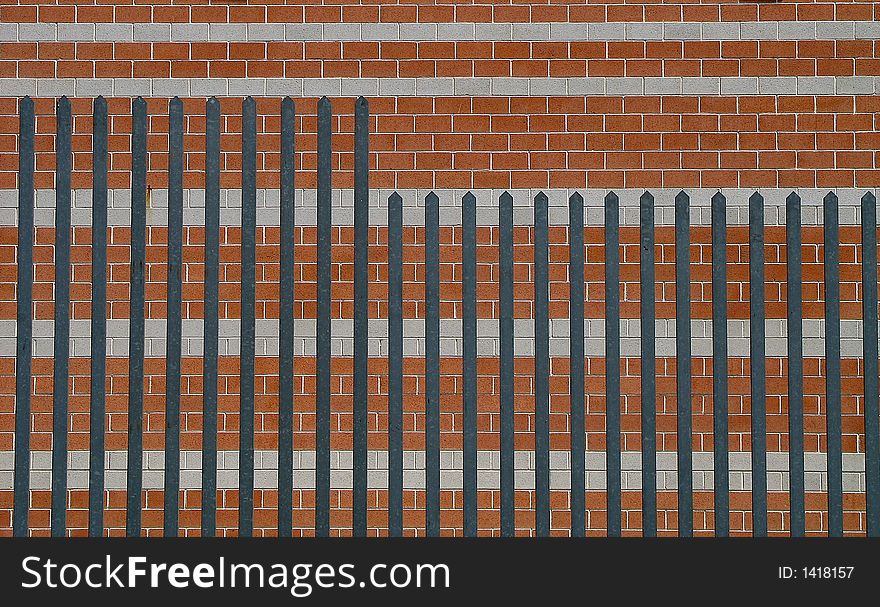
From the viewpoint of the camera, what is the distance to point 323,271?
363 centimetres

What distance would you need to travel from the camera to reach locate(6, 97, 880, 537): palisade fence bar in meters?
3.57

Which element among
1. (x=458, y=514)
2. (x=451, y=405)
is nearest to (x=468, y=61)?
(x=451, y=405)

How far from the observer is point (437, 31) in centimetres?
526

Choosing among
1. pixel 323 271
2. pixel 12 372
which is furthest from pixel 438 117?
pixel 12 372

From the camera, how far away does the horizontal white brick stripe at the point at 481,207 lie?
516cm

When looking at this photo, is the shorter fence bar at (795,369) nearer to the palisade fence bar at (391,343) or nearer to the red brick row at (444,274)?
the palisade fence bar at (391,343)

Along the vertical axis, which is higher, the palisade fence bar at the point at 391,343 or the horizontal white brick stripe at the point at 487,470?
the palisade fence bar at the point at 391,343

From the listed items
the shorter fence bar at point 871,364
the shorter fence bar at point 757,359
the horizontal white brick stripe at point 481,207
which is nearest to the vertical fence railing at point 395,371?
the shorter fence bar at point 757,359

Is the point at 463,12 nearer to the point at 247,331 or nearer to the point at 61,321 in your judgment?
the point at 247,331

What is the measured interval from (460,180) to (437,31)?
846 millimetres

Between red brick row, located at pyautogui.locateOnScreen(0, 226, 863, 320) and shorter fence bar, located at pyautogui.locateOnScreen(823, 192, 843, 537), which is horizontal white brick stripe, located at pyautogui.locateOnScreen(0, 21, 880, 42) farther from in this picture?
shorter fence bar, located at pyautogui.locateOnScreen(823, 192, 843, 537)

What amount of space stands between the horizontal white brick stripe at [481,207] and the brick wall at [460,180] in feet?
0.04

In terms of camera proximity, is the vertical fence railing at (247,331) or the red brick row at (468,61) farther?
the red brick row at (468,61)

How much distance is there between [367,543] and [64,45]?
342cm
